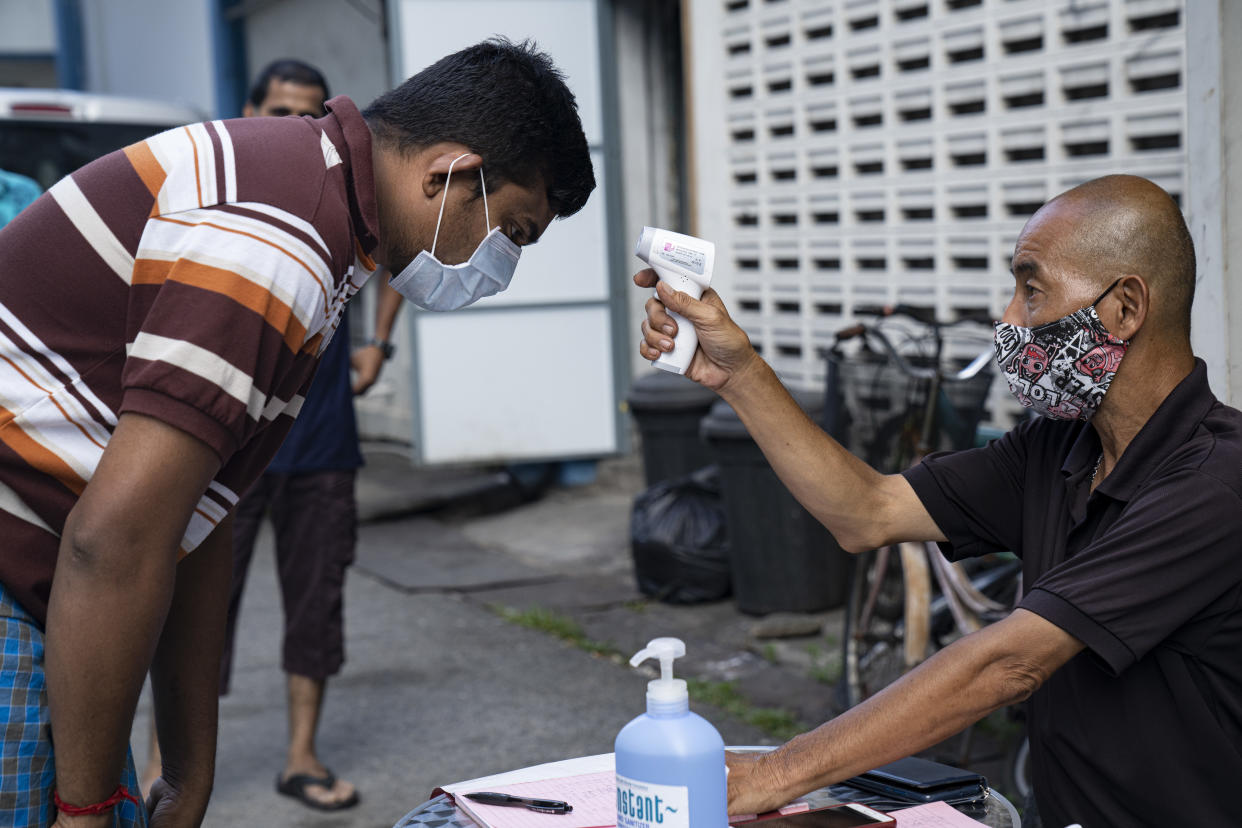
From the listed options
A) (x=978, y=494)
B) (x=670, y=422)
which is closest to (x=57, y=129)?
(x=670, y=422)

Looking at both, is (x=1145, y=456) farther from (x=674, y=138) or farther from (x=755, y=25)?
(x=674, y=138)

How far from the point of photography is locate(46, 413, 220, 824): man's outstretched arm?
1475 mm

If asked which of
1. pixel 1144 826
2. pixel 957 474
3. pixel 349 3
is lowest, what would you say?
pixel 1144 826

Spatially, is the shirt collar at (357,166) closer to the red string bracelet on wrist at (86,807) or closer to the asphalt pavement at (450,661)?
the red string bracelet on wrist at (86,807)

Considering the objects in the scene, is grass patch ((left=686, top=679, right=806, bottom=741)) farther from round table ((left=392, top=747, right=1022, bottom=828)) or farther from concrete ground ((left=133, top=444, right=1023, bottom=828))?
round table ((left=392, top=747, right=1022, bottom=828))

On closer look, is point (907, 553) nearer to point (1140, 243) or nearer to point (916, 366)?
point (916, 366)

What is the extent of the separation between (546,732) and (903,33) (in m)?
3.18

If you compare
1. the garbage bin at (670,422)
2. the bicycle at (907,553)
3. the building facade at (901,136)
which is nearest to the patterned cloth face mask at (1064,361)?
the bicycle at (907,553)

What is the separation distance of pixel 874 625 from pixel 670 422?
240cm

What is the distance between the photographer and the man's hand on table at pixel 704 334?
2.11 meters

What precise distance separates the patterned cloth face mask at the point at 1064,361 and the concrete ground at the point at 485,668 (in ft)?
7.65

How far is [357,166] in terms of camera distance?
1721 millimetres

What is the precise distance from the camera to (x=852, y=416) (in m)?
4.30

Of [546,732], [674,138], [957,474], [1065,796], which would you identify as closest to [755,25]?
[674,138]
